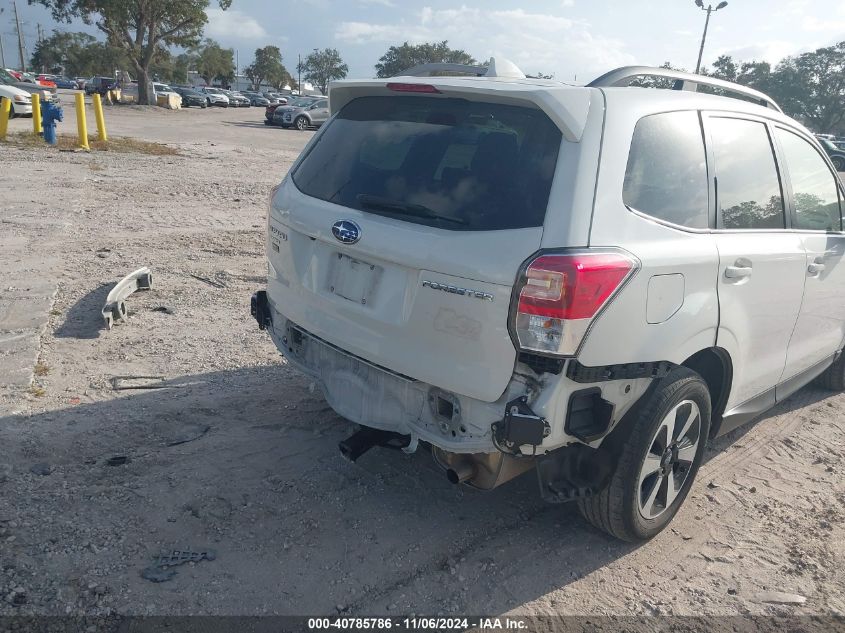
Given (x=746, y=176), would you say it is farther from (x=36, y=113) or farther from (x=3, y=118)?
(x=36, y=113)

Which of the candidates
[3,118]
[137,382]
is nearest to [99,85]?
[3,118]

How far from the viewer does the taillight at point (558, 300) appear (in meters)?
2.58

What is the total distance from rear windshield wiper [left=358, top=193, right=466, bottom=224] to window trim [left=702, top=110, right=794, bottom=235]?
136 cm

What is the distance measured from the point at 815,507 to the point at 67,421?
4.22 m

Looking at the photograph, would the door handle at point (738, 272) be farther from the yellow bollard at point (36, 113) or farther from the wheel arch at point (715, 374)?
the yellow bollard at point (36, 113)

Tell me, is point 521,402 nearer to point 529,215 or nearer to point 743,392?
point 529,215

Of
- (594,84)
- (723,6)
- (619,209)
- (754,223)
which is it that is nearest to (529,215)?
(619,209)

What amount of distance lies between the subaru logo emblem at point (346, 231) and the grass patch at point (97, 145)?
1560 centimetres

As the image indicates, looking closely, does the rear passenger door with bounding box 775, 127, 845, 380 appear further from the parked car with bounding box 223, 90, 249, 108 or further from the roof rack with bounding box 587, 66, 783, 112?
the parked car with bounding box 223, 90, 249, 108

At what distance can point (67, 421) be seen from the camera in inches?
160

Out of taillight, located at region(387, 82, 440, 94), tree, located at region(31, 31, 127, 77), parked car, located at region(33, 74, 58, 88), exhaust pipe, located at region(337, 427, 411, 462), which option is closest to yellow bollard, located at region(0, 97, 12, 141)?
parked car, located at region(33, 74, 58, 88)

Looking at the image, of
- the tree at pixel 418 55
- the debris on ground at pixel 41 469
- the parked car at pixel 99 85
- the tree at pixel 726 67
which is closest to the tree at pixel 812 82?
the tree at pixel 726 67

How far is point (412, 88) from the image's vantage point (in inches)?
127

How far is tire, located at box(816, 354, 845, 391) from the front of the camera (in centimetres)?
533
